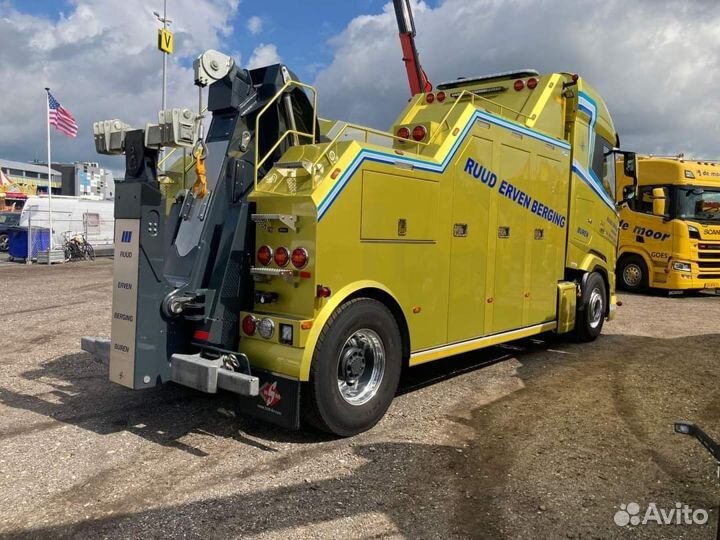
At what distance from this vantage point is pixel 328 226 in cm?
448

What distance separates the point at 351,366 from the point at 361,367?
0.12m

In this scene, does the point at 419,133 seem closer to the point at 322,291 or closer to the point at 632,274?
the point at 322,291

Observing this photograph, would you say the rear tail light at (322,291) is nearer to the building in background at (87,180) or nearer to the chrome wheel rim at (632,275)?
the chrome wheel rim at (632,275)

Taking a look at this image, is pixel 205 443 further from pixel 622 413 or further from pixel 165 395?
pixel 622 413

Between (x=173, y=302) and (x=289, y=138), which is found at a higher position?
(x=289, y=138)

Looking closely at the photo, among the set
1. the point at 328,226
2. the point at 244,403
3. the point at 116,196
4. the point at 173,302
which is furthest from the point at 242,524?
the point at 116,196

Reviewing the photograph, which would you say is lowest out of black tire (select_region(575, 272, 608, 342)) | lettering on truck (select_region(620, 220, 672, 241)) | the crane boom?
black tire (select_region(575, 272, 608, 342))

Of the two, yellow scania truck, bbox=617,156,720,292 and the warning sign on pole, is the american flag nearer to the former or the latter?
the warning sign on pole

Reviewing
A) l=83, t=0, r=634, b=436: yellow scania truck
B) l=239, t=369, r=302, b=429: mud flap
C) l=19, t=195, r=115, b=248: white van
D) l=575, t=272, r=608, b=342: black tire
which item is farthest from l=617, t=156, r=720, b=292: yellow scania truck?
l=19, t=195, r=115, b=248: white van

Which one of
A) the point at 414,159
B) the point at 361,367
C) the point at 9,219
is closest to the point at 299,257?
the point at 361,367

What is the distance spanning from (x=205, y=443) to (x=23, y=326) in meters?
6.35

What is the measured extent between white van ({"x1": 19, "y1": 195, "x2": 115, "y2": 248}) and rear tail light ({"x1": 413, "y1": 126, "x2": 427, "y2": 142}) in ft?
69.3

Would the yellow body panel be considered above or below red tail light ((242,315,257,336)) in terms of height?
above

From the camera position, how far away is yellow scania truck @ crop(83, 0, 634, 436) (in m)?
4.43
